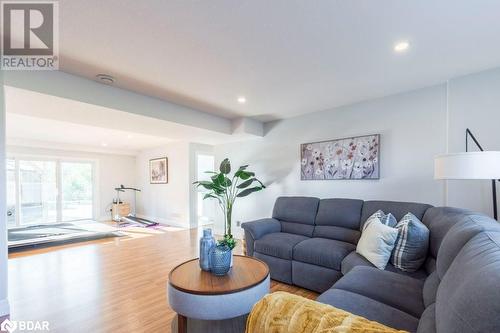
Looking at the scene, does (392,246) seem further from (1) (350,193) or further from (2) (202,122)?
(2) (202,122)

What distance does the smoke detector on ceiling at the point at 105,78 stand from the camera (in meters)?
2.54

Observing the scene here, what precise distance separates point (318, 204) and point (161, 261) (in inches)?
95.8

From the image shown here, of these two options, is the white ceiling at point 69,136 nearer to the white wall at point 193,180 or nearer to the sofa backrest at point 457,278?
the white wall at point 193,180

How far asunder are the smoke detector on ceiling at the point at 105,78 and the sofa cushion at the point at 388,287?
9.56 ft

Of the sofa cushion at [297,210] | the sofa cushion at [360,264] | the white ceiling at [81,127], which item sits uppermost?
the white ceiling at [81,127]

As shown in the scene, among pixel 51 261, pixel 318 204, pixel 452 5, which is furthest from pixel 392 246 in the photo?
pixel 51 261

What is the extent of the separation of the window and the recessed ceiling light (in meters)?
8.17

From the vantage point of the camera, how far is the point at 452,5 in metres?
1.54

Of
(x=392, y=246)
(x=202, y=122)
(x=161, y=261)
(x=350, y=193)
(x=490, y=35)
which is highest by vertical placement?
(x=490, y=35)

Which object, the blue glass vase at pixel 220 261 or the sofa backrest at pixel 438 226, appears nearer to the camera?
the sofa backrest at pixel 438 226

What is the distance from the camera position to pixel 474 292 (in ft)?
2.29

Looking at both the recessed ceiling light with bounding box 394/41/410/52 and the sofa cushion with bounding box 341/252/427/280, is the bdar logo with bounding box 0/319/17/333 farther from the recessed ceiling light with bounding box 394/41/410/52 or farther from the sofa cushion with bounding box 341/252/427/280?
the recessed ceiling light with bounding box 394/41/410/52

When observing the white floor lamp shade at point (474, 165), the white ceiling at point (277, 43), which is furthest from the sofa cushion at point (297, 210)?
the white floor lamp shade at point (474, 165)

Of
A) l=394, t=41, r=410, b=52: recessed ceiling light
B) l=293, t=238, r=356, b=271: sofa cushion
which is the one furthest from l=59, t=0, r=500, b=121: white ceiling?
l=293, t=238, r=356, b=271: sofa cushion
